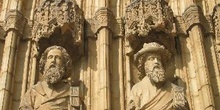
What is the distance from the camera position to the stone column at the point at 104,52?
33.4 feet

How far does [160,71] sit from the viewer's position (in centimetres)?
1010

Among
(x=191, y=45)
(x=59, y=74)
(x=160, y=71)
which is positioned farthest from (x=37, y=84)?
(x=191, y=45)

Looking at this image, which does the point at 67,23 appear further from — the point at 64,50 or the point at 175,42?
the point at 175,42

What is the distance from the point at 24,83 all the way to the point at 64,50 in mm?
887

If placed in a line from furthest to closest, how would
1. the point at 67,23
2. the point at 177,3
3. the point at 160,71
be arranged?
the point at 177,3
the point at 67,23
the point at 160,71

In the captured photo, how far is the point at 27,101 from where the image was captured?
9.96 m

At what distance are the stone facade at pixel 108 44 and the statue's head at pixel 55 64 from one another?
0.81ft

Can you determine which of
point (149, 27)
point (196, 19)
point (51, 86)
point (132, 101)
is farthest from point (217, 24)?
point (51, 86)

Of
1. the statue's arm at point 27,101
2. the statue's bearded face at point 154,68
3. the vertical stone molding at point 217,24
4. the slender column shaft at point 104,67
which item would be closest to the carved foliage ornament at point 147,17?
the slender column shaft at point 104,67

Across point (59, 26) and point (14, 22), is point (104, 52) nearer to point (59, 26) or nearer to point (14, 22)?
point (59, 26)

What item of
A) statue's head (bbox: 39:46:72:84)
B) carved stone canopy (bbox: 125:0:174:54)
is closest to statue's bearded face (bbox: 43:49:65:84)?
statue's head (bbox: 39:46:72:84)

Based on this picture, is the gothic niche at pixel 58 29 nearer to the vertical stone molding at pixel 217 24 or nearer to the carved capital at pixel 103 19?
the carved capital at pixel 103 19

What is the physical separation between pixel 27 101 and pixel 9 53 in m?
1.26

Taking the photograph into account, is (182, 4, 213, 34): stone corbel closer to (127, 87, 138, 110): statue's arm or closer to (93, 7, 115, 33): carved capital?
(93, 7, 115, 33): carved capital
